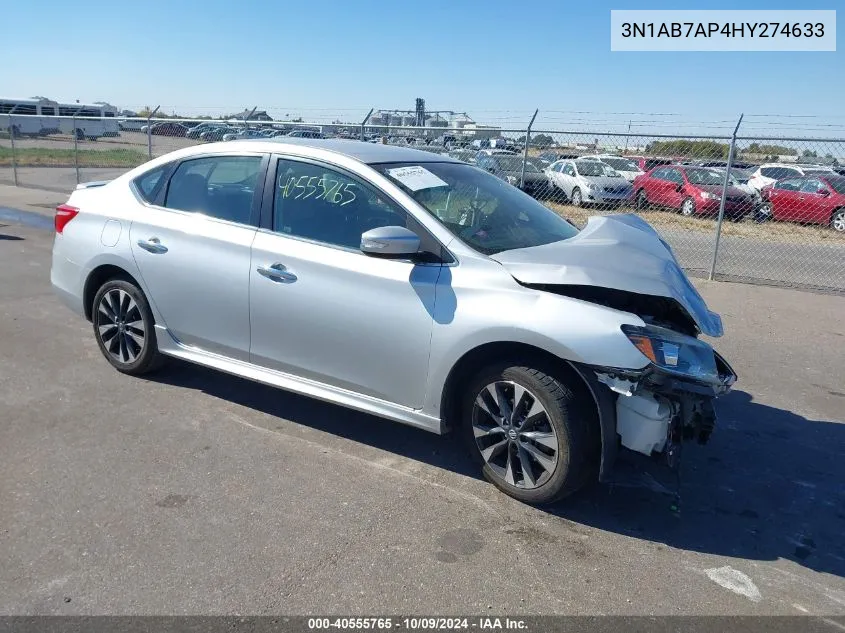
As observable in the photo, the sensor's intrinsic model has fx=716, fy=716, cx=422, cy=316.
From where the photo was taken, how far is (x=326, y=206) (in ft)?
13.6

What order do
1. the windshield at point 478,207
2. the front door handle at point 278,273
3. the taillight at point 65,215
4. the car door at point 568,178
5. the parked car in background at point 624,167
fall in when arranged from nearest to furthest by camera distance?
the windshield at point 478,207 → the front door handle at point 278,273 → the taillight at point 65,215 → the car door at point 568,178 → the parked car in background at point 624,167

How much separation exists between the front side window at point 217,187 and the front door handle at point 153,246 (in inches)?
10.4

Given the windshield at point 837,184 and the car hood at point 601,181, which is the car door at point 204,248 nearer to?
the car hood at point 601,181

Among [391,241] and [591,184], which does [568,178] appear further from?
[391,241]

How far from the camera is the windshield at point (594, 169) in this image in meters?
14.8

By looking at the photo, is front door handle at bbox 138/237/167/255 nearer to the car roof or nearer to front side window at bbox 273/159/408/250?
the car roof

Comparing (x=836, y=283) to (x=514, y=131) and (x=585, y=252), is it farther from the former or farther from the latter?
(x=585, y=252)

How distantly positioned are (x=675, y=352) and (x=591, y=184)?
12334mm

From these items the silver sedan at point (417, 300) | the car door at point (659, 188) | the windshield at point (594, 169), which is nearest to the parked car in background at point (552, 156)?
the windshield at point (594, 169)

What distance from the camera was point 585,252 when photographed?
149 inches

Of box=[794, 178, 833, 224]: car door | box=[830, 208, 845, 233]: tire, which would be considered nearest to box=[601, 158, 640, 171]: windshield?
box=[794, 178, 833, 224]: car door

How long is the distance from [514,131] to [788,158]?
7157mm

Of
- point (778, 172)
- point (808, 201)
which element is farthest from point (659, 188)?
point (778, 172)

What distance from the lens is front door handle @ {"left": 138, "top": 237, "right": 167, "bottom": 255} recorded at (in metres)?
4.67
